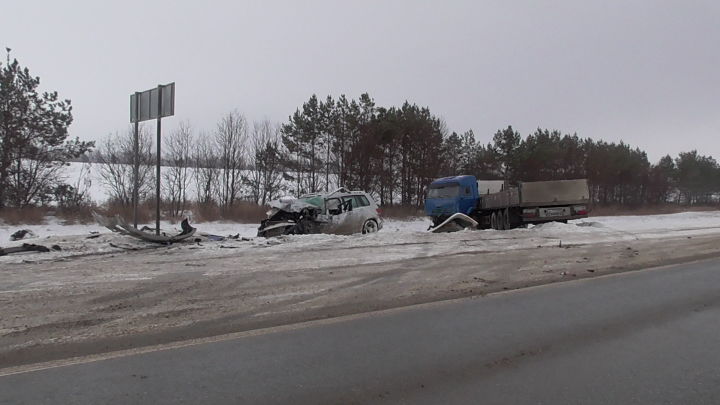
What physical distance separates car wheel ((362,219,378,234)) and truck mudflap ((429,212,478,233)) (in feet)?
7.86

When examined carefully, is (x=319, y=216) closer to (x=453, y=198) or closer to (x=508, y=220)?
(x=453, y=198)

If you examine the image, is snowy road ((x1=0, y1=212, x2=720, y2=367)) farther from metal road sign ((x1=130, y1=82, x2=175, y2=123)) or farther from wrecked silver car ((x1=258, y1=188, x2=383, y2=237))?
metal road sign ((x1=130, y1=82, x2=175, y2=123))

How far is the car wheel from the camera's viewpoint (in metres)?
16.5

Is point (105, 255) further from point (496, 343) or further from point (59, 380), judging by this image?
point (496, 343)

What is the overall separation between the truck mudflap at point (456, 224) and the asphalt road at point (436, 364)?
11.5m

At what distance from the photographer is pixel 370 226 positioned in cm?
1669

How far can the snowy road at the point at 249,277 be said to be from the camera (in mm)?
5426

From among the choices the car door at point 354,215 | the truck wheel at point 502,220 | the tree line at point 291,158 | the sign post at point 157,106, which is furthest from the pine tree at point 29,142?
the truck wheel at point 502,220

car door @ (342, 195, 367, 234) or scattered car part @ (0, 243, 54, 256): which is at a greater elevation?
car door @ (342, 195, 367, 234)

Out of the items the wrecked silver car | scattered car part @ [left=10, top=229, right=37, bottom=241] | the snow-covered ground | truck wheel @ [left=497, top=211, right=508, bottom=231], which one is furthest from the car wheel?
scattered car part @ [left=10, top=229, right=37, bottom=241]

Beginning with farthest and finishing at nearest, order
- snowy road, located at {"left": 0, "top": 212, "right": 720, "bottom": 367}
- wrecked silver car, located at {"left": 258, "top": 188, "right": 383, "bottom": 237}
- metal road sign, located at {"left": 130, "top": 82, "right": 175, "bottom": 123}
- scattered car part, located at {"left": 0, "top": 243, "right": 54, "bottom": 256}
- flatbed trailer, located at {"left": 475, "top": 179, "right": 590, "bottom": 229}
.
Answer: flatbed trailer, located at {"left": 475, "top": 179, "right": 590, "bottom": 229} → wrecked silver car, located at {"left": 258, "top": 188, "right": 383, "bottom": 237} → metal road sign, located at {"left": 130, "top": 82, "right": 175, "bottom": 123} → scattered car part, located at {"left": 0, "top": 243, "right": 54, "bottom": 256} → snowy road, located at {"left": 0, "top": 212, "right": 720, "bottom": 367}

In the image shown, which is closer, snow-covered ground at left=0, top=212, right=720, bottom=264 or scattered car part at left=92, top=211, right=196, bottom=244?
snow-covered ground at left=0, top=212, right=720, bottom=264

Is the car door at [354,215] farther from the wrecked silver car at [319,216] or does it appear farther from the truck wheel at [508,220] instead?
the truck wheel at [508,220]

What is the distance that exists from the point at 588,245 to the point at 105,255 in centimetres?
1246
